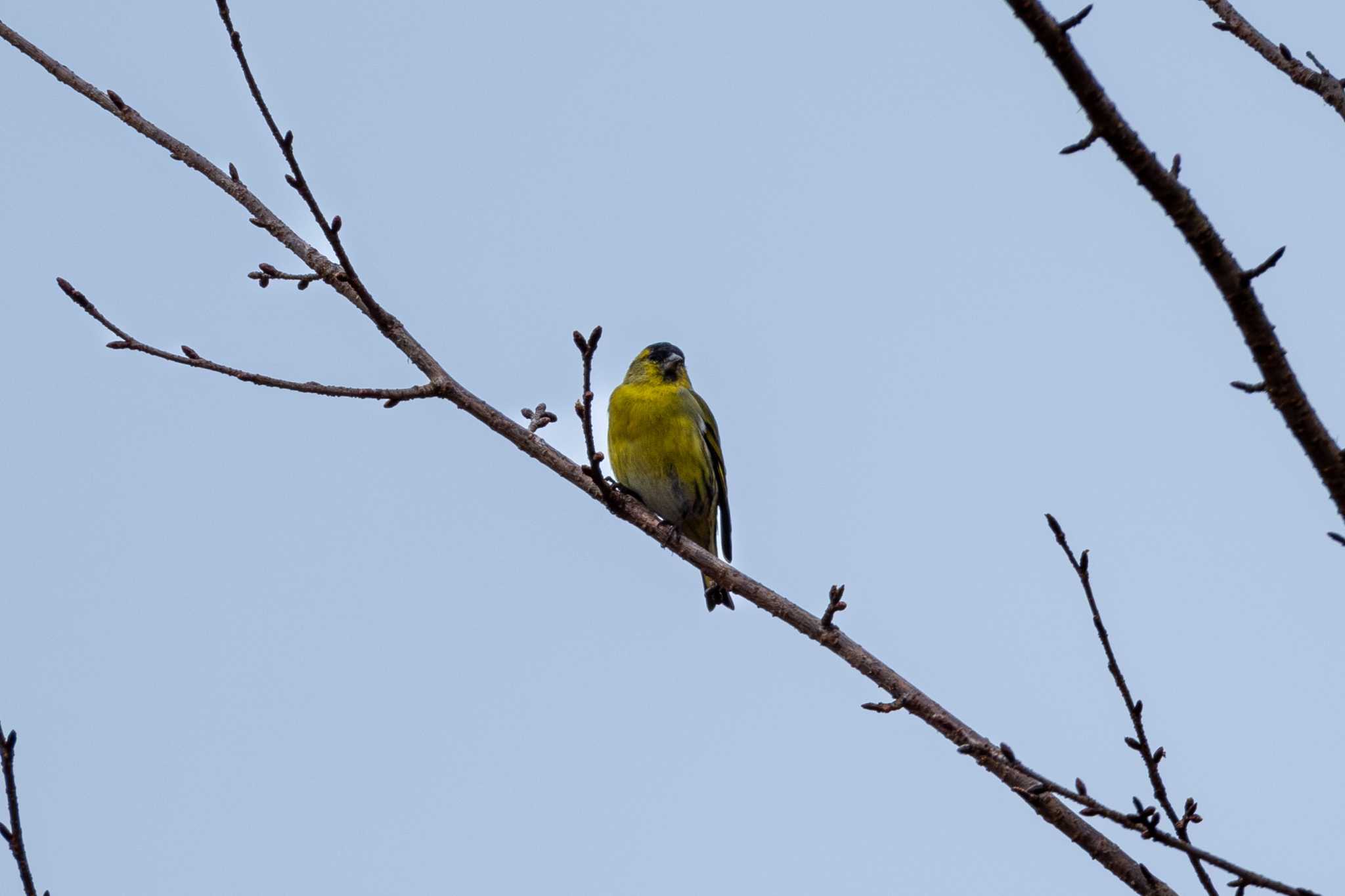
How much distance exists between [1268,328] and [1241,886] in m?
1.07

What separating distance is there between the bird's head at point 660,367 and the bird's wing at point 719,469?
239 millimetres

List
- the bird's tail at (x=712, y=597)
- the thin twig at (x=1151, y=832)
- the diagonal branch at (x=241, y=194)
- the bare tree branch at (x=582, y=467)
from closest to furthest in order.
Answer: the thin twig at (x=1151, y=832) < the bare tree branch at (x=582, y=467) < the diagonal branch at (x=241, y=194) < the bird's tail at (x=712, y=597)

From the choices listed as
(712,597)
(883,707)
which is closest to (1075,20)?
(883,707)

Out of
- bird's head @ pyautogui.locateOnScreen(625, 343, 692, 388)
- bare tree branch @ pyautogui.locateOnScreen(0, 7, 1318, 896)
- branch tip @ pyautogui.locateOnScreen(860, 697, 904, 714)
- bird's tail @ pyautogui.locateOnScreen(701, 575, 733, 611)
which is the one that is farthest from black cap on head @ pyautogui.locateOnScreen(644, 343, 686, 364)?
branch tip @ pyautogui.locateOnScreen(860, 697, 904, 714)

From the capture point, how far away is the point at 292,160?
3705 millimetres

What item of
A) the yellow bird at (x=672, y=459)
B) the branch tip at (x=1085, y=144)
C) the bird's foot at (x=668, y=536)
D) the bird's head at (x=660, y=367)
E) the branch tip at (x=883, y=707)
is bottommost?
the branch tip at (x=883, y=707)

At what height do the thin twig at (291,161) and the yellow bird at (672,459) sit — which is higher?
the yellow bird at (672,459)

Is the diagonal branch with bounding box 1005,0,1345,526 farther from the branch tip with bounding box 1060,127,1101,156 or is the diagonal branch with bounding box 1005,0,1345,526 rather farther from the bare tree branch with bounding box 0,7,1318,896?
the bare tree branch with bounding box 0,7,1318,896

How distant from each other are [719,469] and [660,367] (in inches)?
33.2

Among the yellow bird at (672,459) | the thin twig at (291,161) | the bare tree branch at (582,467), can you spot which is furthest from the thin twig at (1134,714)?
the yellow bird at (672,459)

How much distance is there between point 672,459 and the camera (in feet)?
28.2

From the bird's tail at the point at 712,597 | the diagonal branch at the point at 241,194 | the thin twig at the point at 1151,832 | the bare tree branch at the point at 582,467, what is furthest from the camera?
the bird's tail at the point at 712,597

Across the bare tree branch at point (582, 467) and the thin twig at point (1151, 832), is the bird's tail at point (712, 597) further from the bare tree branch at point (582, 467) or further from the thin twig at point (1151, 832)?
the thin twig at point (1151, 832)

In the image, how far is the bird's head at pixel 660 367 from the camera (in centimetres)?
930
